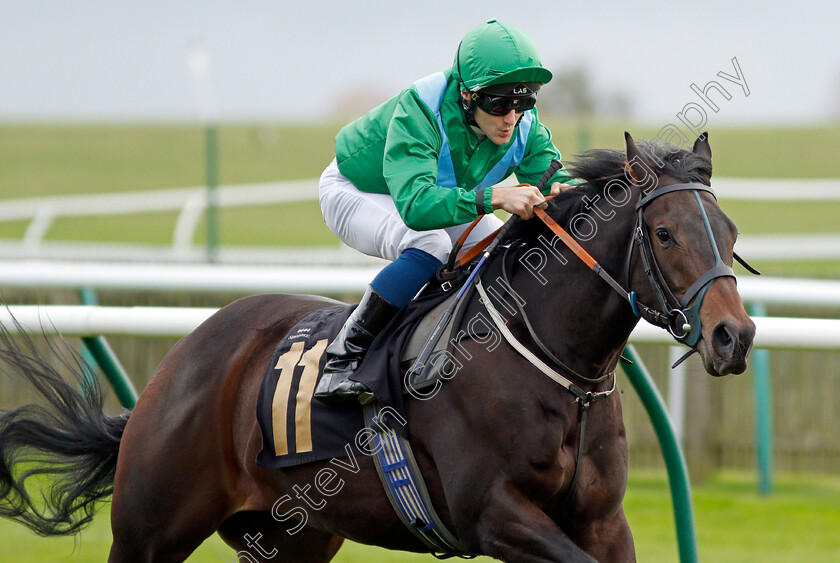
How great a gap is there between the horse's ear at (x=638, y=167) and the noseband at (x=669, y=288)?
0.05 m

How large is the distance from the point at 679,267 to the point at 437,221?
2.09ft

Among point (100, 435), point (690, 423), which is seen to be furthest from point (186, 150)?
point (100, 435)

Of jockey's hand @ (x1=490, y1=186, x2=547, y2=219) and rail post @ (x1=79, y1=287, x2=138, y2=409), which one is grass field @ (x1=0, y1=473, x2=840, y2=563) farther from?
jockey's hand @ (x1=490, y1=186, x2=547, y2=219)

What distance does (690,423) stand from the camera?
20.7 ft

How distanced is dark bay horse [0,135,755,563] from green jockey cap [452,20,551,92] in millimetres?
294

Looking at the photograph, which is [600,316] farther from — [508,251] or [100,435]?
[100,435]

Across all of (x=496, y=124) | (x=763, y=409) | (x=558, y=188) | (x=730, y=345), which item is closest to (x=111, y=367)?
(x=496, y=124)

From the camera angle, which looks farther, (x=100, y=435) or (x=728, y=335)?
(x=100, y=435)

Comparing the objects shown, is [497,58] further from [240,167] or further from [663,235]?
[240,167]

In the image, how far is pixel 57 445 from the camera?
11.9ft

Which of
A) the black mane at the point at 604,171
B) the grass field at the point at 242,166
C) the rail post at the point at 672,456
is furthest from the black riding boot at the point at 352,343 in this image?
the grass field at the point at 242,166

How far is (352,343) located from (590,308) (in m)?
0.69

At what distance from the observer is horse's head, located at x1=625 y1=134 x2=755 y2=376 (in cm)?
239

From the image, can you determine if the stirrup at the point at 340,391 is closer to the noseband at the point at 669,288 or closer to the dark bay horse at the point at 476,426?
the dark bay horse at the point at 476,426
